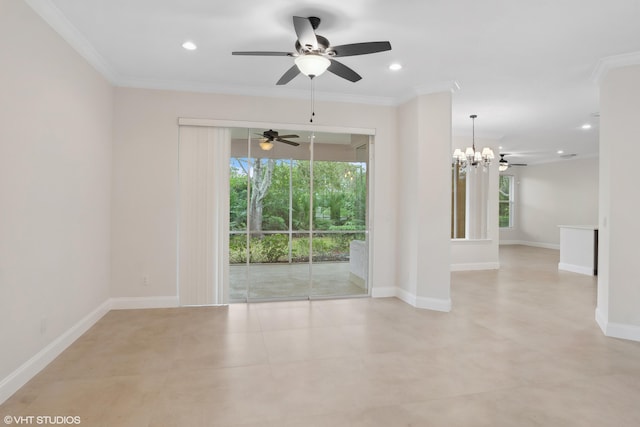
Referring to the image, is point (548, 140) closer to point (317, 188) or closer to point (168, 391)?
point (317, 188)

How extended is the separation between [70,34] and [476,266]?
771 cm

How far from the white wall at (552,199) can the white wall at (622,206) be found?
8377 mm

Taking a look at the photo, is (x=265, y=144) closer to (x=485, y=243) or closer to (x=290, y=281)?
(x=290, y=281)

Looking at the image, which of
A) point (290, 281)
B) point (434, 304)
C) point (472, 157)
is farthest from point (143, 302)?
point (472, 157)

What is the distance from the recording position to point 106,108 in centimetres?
431

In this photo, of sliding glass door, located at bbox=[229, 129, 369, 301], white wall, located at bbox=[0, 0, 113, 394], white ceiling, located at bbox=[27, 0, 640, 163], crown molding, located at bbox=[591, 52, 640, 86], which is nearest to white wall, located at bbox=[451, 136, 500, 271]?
white ceiling, located at bbox=[27, 0, 640, 163]

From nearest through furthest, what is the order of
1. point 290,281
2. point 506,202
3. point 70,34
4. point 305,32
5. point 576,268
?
1. point 305,32
2. point 70,34
3. point 290,281
4. point 576,268
5. point 506,202

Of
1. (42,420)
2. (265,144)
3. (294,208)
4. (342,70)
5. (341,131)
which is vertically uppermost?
(342,70)

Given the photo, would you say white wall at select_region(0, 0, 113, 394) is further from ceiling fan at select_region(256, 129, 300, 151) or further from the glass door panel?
the glass door panel

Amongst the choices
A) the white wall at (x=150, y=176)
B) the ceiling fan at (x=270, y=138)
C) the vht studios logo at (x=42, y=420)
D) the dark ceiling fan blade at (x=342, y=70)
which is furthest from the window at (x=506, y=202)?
the vht studios logo at (x=42, y=420)

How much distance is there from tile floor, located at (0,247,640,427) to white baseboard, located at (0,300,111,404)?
0.22 feet

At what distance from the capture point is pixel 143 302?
4652 millimetres

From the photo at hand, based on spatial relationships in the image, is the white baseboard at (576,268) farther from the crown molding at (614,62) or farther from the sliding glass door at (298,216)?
the sliding glass door at (298,216)

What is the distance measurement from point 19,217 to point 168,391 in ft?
5.44
